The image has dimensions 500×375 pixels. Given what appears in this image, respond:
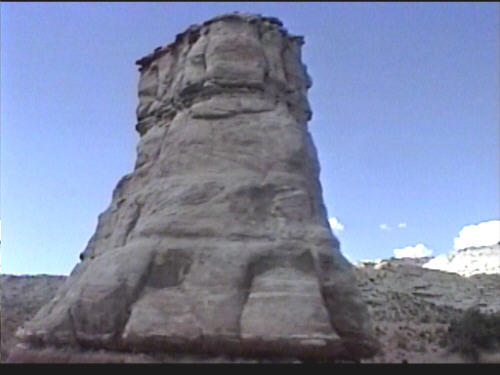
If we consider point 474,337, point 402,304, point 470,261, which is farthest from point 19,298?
point 470,261

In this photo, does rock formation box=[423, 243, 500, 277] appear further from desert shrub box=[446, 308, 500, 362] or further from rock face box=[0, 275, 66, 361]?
rock face box=[0, 275, 66, 361]

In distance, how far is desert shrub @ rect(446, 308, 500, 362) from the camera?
19.4m

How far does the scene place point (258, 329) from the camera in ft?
34.1

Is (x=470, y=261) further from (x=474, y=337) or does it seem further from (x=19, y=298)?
(x=19, y=298)

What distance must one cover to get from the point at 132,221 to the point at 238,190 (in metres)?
2.76

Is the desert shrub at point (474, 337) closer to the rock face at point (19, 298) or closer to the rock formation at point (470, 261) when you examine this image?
the rock face at point (19, 298)

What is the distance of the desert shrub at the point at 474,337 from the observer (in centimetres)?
1941

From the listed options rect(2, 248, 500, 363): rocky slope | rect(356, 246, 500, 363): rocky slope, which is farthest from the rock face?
rect(356, 246, 500, 363): rocky slope

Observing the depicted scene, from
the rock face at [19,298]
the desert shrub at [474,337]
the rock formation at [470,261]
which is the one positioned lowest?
the desert shrub at [474,337]

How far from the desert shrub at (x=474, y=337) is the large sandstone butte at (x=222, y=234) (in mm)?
8814

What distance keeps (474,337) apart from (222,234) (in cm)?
1242

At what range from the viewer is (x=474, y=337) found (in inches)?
797

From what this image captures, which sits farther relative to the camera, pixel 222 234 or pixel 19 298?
pixel 19 298

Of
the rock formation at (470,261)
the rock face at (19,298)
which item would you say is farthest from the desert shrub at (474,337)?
the rock formation at (470,261)
